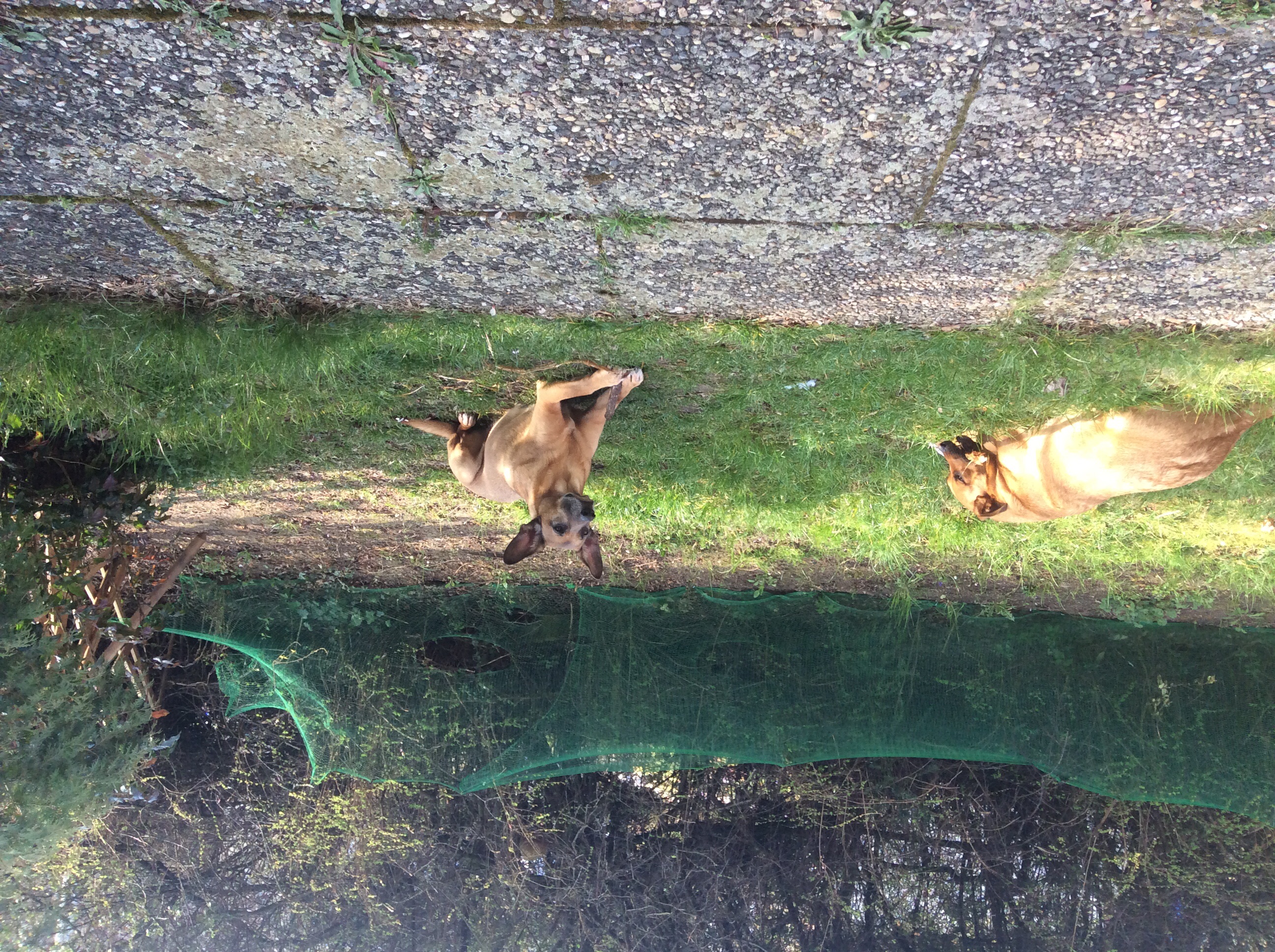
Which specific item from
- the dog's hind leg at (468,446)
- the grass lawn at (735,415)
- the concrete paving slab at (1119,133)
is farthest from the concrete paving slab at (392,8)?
the dog's hind leg at (468,446)

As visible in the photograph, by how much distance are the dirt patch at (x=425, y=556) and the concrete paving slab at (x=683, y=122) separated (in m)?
2.84

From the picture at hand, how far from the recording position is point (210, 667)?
677cm

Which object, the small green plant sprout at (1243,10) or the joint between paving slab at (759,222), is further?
the joint between paving slab at (759,222)

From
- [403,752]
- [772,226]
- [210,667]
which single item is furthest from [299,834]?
[772,226]

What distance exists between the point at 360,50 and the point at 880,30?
1.60 metres

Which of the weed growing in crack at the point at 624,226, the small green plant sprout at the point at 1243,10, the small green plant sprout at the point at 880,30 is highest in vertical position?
the small green plant sprout at the point at 1243,10

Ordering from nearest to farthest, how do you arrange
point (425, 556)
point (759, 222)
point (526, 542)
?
1. point (759, 222)
2. point (526, 542)
3. point (425, 556)

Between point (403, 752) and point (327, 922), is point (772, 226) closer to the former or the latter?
point (403, 752)

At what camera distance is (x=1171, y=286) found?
10.8 feet

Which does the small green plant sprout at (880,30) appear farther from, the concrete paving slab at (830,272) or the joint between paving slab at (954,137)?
the concrete paving slab at (830,272)

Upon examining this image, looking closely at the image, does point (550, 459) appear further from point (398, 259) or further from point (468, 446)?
point (398, 259)

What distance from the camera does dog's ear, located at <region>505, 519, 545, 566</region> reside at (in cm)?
366

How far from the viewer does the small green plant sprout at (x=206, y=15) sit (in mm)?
2260

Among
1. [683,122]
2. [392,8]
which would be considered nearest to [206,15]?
[392,8]
